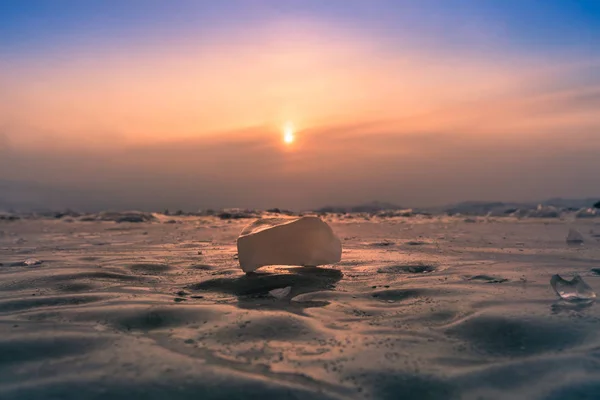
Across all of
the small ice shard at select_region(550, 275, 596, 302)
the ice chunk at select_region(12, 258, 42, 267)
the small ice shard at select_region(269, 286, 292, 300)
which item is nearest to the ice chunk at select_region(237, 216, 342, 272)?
the small ice shard at select_region(269, 286, 292, 300)

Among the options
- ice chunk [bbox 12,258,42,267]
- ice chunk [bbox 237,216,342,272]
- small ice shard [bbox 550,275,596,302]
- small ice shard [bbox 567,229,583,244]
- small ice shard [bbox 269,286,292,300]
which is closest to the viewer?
small ice shard [bbox 550,275,596,302]

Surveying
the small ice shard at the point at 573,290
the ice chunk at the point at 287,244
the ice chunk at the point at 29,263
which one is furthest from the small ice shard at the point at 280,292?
the ice chunk at the point at 29,263

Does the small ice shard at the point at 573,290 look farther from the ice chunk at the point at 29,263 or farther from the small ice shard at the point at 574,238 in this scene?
the small ice shard at the point at 574,238

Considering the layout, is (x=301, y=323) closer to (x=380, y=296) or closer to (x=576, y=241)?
(x=380, y=296)

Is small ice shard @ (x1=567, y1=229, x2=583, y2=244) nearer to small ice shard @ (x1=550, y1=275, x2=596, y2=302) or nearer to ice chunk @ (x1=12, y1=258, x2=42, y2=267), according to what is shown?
small ice shard @ (x1=550, y1=275, x2=596, y2=302)

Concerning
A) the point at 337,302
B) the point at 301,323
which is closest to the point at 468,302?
the point at 337,302

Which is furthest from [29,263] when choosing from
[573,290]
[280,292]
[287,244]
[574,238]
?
[574,238]
